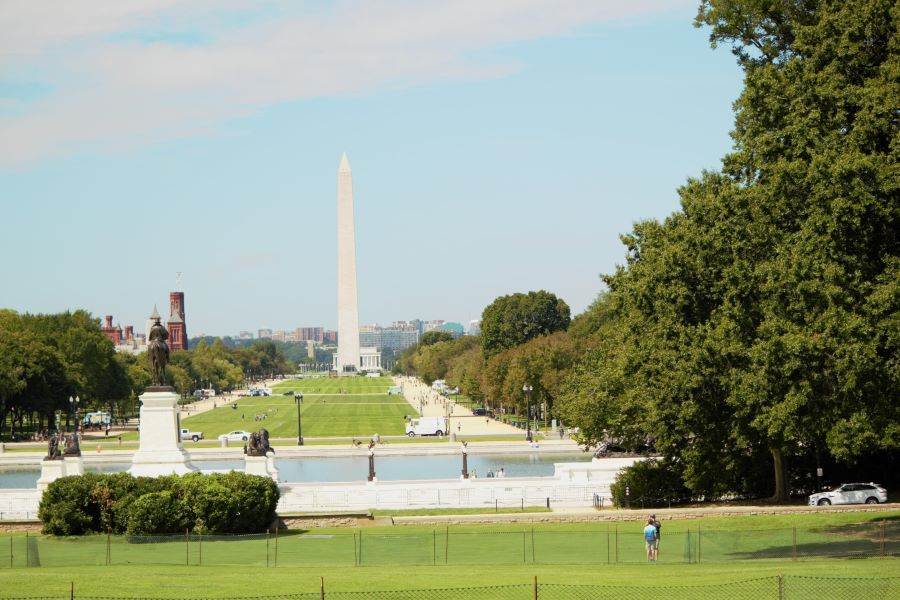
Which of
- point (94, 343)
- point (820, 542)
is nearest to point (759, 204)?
point (820, 542)

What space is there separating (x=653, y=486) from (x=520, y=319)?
102 meters

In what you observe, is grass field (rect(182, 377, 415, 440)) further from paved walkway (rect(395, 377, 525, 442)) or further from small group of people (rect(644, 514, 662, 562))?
small group of people (rect(644, 514, 662, 562))

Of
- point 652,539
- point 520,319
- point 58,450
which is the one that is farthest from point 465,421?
point 652,539

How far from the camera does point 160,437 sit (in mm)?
42938

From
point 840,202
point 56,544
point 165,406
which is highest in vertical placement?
point 840,202

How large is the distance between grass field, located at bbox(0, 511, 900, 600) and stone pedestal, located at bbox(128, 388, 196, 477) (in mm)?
6791

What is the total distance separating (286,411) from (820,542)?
317 ft

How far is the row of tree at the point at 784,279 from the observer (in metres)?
30.6

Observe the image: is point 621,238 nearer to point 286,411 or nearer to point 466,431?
point 466,431

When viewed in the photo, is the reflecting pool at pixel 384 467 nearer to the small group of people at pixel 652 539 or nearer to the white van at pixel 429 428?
the white van at pixel 429 428

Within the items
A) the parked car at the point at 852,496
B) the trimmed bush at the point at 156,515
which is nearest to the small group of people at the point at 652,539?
the parked car at the point at 852,496

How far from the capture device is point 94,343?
109375 mm

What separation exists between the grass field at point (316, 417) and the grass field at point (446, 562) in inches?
2014

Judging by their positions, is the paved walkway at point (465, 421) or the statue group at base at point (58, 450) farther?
the paved walkway at point (465, 421)
